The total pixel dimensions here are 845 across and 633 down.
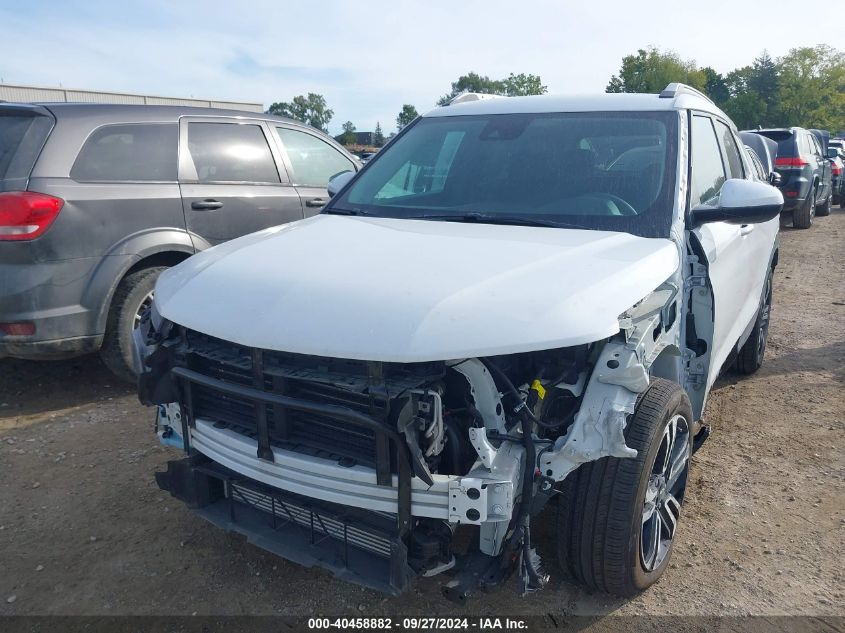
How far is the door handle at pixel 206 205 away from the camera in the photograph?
17.0 feet

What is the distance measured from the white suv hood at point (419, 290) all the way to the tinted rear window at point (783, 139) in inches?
475

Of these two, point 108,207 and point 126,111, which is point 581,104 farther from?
point 126,111

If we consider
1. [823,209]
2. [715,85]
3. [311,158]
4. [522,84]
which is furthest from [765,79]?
[311,158]

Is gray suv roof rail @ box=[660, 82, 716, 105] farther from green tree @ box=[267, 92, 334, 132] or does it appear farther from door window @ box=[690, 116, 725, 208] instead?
green tree @ box=[267, 92, 334, 132]

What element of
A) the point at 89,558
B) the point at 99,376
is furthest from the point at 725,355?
the point at 99,376

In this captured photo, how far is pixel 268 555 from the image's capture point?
9.90ft

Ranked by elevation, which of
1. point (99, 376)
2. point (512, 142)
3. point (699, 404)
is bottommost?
point (99, 376)

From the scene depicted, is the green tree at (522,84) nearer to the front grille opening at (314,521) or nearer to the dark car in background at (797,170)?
the dark car in background at (797,170)

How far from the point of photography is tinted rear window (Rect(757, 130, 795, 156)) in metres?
13.0

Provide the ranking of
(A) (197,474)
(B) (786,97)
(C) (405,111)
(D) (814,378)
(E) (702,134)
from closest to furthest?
1. (A) (197,474)
2. (E) (702,134)
3. (D) (814,378)
4. (B) (786,97)
5. (C) (405,111)

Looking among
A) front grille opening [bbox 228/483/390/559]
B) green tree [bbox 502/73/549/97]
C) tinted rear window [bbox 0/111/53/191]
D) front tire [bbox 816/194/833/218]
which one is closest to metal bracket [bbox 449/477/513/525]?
front grille opening [bbox 228/483/390/559]

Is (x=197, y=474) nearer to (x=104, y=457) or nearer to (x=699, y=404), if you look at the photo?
(x=104, y=457)

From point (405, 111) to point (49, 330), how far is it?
78.0 m

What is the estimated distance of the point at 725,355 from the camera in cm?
385
